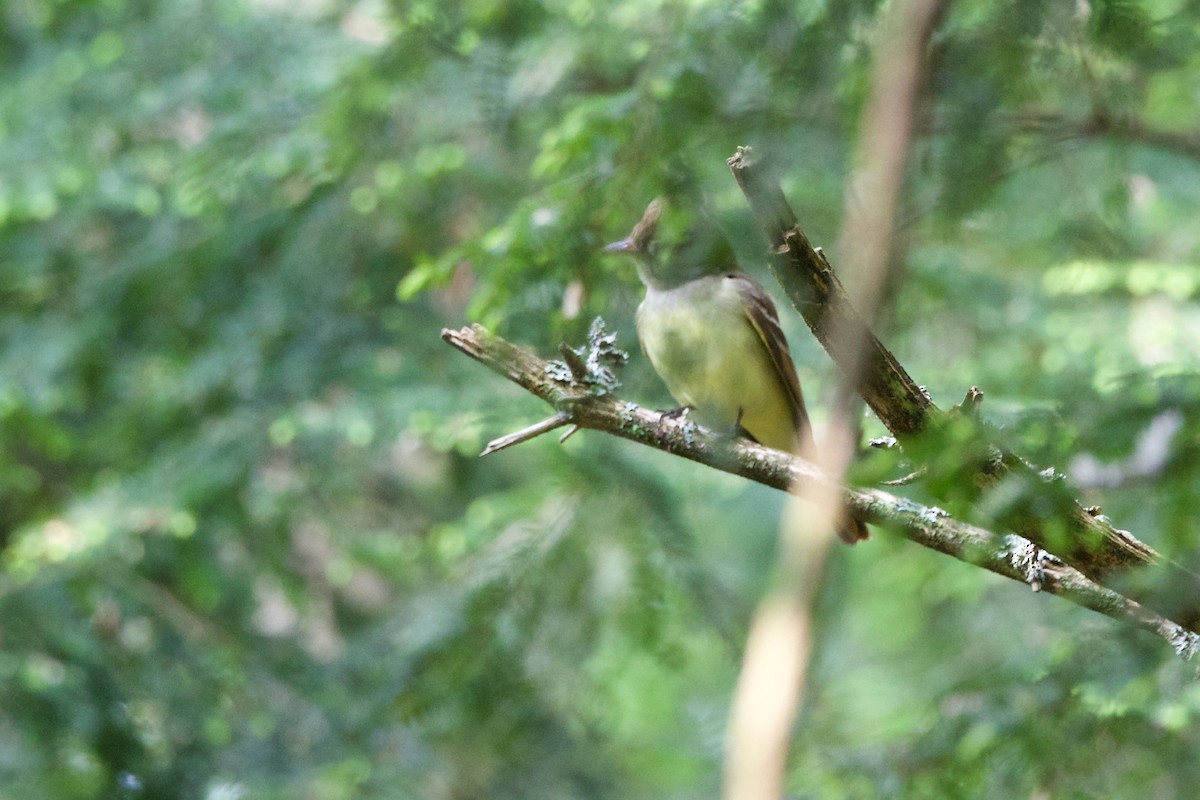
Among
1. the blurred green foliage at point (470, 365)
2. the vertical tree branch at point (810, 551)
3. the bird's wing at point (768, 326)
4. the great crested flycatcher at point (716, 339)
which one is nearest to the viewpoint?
the vertical tree branch at point (810, 551)

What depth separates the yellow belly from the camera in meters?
4.91

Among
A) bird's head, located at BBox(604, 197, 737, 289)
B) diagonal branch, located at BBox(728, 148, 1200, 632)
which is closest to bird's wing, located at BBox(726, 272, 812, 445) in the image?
bird's head, located at BBox(604, 197, 737, 289)

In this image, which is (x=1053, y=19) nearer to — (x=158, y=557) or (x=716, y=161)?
(x=716, y=161)

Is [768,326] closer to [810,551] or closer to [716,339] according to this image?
[716,339]

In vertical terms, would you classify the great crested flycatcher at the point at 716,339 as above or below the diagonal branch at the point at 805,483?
below

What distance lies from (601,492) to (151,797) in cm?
239

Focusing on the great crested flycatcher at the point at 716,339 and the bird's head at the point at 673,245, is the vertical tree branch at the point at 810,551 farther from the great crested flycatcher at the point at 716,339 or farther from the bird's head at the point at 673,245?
the great crested flycatcher at the point at 716,339

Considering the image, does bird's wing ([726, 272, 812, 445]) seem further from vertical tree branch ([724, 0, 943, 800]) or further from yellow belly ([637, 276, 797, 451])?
vertical tree branch ([724, 0, 943, 800])

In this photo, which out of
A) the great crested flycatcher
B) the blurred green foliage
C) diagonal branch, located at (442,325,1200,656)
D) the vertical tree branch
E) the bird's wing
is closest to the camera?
the vertical tree branch

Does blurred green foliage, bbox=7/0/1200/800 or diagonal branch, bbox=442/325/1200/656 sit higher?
diagonal branch, bbox=442/325/1200/656

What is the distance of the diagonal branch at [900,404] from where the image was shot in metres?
2.39

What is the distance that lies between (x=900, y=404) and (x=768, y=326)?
259cm

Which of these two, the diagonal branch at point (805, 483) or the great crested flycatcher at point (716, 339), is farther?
the great crested flycatcher at point (716, 339)

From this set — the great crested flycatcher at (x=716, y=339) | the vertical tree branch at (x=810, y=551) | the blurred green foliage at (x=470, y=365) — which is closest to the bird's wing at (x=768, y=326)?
the great crested flycatcher at (x=716, y=339)
